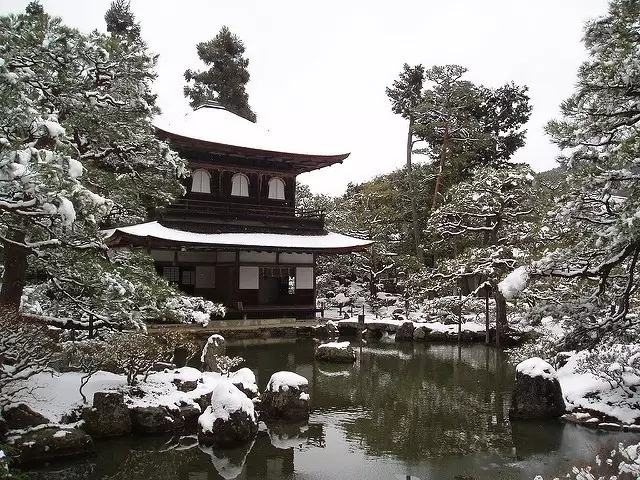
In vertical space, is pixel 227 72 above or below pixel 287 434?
above

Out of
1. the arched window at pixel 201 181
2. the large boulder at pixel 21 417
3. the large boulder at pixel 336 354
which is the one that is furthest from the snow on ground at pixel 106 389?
the arched window at pixel 201 181

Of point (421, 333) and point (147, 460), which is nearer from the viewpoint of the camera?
point (147, 460)

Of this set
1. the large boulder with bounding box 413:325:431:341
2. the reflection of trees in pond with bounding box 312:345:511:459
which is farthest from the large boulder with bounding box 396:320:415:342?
the reflection of trees in pond with bounding box 312:345:511:459

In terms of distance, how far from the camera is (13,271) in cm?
866

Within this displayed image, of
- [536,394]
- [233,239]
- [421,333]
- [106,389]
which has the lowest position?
[421,333]

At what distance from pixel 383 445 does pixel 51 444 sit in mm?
4943

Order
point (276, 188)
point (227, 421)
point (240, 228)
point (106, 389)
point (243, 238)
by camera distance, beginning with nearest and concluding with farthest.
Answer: point (227, 421)
point (106, 389)
point (243, 238)
point (240, 228)
point (276, 188)

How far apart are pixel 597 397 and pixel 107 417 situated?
8805mm

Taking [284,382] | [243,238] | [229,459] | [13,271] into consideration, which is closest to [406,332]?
[243,238]

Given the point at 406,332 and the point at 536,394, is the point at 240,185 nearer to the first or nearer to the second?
the point at 406,332

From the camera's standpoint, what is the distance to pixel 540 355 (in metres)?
11.0

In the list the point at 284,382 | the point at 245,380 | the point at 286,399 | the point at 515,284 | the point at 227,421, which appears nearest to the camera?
the point at 515,284

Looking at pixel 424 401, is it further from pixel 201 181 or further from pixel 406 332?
pixel 201 181

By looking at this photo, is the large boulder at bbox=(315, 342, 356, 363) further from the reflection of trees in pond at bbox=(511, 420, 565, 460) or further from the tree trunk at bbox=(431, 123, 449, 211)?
the tree trunk at bbox=(431, 123, 449, 211)
